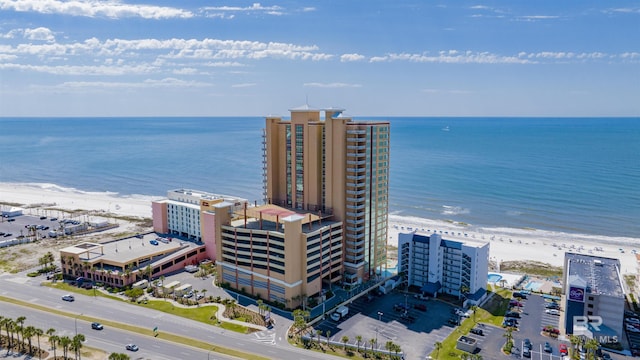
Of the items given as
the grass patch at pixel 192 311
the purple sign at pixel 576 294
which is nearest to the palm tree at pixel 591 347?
the purple sign at pixel 576 294

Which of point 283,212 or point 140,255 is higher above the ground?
point 283,212

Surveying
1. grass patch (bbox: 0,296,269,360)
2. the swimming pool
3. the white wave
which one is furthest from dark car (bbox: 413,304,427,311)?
the white wave

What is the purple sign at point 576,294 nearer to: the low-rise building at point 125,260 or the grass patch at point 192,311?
the grass patch at point 192,311

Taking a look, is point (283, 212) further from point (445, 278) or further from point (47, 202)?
point (47, 202)

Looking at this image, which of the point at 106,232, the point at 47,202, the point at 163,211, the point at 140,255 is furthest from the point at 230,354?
the point at 47,202

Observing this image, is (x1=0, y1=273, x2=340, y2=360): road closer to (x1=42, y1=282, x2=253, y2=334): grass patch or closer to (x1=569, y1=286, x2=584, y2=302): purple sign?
(x1=42, y1=282, x2=253, y2=334): grass patch

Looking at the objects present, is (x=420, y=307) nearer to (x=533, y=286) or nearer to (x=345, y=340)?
(x=345, y=340)
